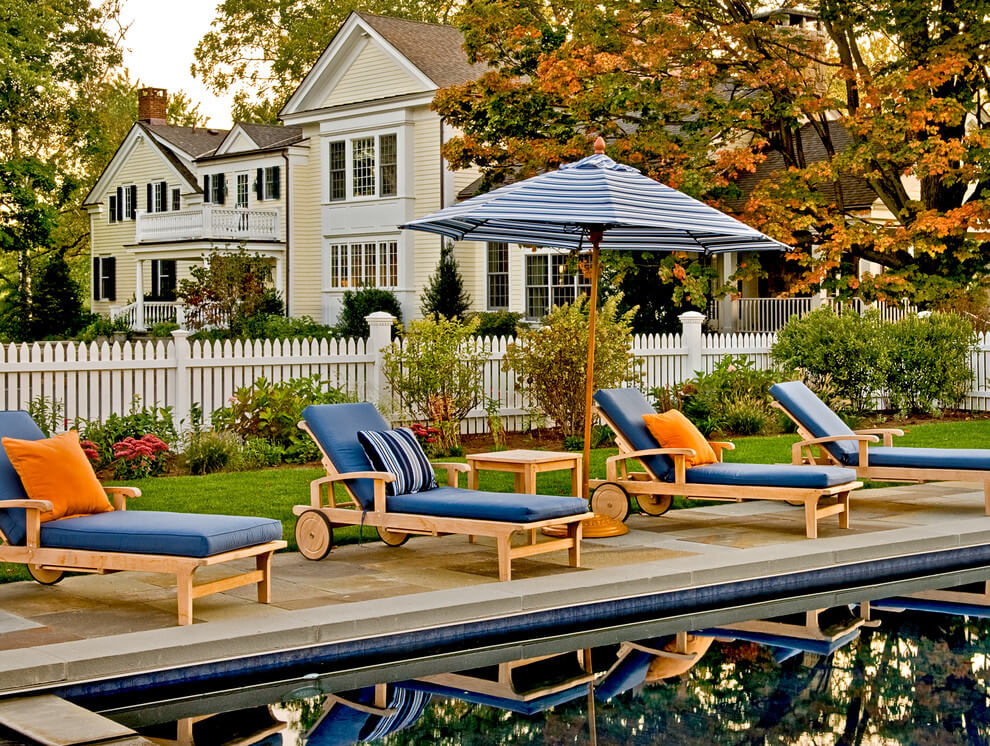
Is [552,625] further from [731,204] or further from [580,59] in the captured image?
[731,204]

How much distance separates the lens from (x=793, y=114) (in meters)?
24.1

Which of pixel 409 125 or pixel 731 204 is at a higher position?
pixel 409 125

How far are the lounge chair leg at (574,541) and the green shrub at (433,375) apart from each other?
22.8ft

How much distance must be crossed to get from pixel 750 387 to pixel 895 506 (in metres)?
6.58

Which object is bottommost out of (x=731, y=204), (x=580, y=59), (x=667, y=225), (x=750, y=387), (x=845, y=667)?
(x=845, y=667)

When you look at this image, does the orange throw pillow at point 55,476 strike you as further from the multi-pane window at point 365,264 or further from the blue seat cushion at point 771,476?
the multi-pane window at point 365,264

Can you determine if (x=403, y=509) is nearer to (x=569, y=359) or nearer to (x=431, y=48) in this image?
(x=569, y=359)

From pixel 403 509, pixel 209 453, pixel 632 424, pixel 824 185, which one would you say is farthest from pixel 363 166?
pixel 403 509

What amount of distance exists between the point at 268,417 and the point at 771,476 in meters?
6.81

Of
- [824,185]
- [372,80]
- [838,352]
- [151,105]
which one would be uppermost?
[151,105]

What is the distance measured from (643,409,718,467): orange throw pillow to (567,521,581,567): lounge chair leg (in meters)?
2.17

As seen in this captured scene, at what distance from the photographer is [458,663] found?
726 cm

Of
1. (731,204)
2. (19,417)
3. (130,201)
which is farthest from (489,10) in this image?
(130,201)

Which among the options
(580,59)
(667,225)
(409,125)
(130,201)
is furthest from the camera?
(130,201)
